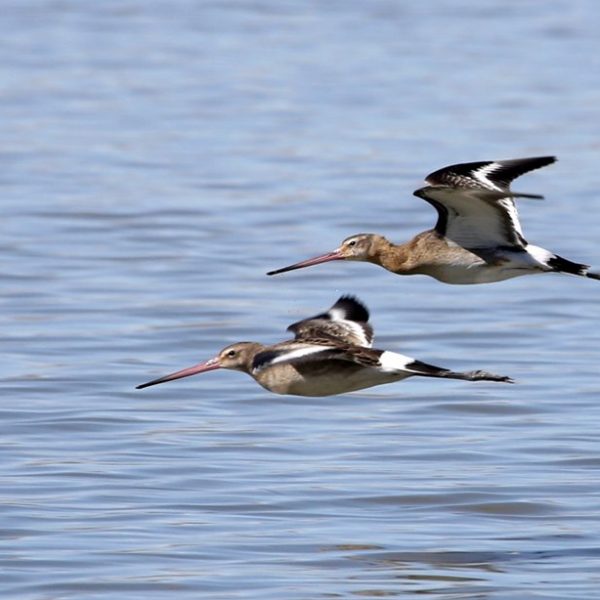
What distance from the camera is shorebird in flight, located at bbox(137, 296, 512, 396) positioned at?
10750 millimetres

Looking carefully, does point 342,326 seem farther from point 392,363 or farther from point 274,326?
point 274,326

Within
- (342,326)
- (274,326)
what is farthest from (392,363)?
(274,326)

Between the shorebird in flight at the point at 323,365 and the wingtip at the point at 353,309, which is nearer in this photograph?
the shorebird in flight at the point at 323,365

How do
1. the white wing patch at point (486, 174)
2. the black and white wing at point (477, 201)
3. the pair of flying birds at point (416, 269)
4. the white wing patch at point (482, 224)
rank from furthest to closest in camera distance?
the white wing patch at point (482, 224) < the white wing patch at point (486, 174) < the black and white wing at point (477, 201) < the pair of flying birds at point (416, 269)

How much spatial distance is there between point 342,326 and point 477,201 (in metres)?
1.14

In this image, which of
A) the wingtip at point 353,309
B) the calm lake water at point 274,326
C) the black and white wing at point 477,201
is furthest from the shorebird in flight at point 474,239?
the calm lake water at point 274,326

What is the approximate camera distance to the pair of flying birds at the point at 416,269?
10.9m

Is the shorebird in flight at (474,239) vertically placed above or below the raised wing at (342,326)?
above

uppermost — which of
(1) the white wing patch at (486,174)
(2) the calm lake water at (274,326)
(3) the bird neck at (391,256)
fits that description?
(1) the white wing patch at (486,174)

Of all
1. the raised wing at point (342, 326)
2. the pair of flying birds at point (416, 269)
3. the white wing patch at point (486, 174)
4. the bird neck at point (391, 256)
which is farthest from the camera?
the bird neck at point (391, 256)

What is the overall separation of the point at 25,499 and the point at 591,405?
4.41 meters

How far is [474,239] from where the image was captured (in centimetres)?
1273

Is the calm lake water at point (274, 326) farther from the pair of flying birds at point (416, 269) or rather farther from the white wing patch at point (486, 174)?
the white wing patch at point (486, 174)

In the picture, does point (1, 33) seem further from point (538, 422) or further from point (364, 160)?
point (538, 422)
